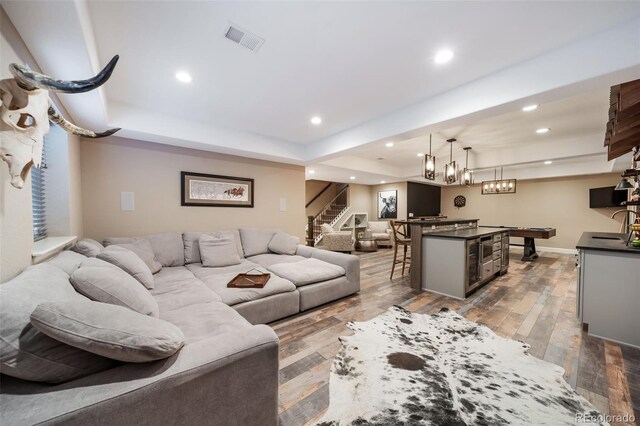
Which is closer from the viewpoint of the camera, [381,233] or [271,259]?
[271,259]

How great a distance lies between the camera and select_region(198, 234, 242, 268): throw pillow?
10.4 feet

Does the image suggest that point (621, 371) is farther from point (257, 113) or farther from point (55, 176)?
point (55, 176)

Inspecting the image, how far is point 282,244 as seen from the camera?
4.06 meters

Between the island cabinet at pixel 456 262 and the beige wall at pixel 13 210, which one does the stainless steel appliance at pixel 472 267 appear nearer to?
the island cabinet at pixel 456 262

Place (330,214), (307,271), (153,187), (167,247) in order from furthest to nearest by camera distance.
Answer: (330,214) → (153,187) → (167,247) → (307,271)

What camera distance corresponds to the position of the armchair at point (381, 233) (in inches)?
313

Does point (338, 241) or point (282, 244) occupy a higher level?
point (282, 244)

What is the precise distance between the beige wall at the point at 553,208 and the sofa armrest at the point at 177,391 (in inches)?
376

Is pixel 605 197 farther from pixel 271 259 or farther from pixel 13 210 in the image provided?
pixel 13 210

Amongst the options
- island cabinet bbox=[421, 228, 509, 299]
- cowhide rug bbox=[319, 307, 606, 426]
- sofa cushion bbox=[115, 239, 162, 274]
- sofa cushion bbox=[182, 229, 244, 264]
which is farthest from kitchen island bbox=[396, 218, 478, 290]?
sofa cushion bbox=[115, 239, 162, 274]

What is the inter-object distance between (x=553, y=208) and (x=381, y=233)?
206 inches

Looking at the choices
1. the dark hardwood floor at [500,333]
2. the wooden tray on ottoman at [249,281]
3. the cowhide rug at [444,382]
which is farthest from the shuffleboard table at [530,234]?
the wooden tray on ottoman at [249,281]

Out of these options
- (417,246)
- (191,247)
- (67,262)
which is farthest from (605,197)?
(67,262)

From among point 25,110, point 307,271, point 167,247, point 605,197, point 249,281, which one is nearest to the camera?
point 25,110
